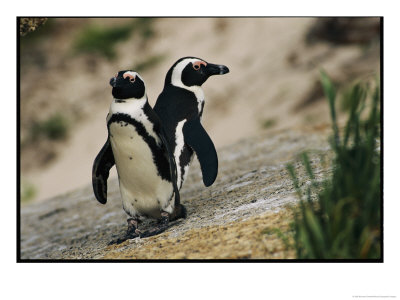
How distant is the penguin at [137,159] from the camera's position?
124 inches

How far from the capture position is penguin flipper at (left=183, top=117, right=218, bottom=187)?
326 centimetres

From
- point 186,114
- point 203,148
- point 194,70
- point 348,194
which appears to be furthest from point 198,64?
point 348,194

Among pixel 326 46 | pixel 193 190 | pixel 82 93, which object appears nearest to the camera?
pixel 193 190

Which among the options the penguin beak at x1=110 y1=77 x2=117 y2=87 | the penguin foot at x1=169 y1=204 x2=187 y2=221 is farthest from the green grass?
the penguin beak at x1=110 y1=77 x2=117 y2=87

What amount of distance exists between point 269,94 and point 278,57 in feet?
1.72

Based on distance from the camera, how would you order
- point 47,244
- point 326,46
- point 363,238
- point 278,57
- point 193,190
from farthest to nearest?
point 278,57 < point 326,46 < point 193,190 < point 47,244 < point 363,238

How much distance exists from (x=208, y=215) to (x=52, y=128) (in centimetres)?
599

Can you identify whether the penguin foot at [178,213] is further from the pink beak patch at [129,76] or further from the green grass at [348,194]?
the green grass at [348,194]

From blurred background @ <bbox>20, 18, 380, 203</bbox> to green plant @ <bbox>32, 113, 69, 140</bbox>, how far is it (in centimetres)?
2

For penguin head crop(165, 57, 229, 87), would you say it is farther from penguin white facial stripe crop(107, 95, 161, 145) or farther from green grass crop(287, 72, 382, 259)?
green grass crop(287, 72, 382, 259)

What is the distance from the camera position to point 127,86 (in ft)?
10.3

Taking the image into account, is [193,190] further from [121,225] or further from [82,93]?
[82,93]

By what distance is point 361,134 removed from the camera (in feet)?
8.73

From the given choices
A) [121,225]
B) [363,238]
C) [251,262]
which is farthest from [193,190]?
[363,238]
